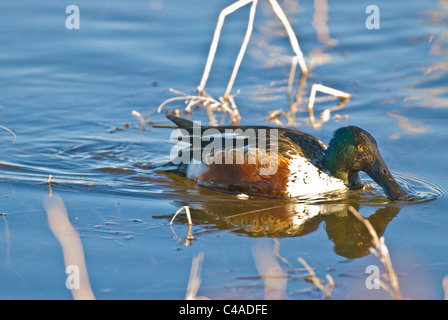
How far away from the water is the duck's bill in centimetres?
9

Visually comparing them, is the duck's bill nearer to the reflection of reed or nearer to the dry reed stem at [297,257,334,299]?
the dry reed stem at [297,257,334,299]

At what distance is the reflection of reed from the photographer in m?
3.37

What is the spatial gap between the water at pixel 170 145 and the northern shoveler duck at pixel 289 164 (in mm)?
139

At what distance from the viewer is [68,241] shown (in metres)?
4.18

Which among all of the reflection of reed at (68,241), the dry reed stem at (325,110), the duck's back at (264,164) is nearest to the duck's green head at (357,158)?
the duck's back at (264,164)

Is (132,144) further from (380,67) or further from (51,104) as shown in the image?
(380,67)

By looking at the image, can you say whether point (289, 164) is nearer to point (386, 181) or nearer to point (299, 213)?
point (299, 213)

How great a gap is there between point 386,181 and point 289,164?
730 mm

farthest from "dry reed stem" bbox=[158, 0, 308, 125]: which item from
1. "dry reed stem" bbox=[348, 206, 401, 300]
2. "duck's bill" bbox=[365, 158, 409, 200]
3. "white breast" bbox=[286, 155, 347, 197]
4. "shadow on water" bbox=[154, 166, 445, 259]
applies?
"dry reed stem" bbox=[348, 206, 401, 300]

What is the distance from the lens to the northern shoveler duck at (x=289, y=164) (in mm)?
5098

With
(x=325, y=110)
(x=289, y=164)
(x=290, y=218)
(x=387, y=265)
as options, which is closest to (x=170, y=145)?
(x=289, y=164)

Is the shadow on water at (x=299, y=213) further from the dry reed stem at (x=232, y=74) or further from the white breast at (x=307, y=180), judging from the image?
the dry reed stem at (x=232, y=74)

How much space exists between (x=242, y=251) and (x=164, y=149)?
7.15 ft
